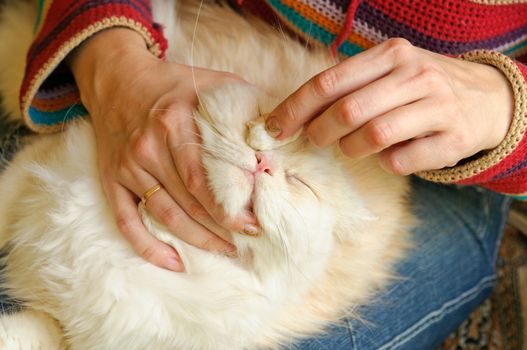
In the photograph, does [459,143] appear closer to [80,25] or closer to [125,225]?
[125,225]

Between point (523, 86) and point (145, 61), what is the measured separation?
59 centimetres

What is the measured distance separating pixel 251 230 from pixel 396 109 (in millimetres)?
265

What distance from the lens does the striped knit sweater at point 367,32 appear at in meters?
0.83

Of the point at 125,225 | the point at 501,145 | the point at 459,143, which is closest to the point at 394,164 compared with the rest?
the point at 459,143

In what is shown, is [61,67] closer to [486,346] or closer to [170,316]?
[170,316]

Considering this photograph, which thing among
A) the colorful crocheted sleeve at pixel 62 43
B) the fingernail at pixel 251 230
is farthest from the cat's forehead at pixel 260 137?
the colorful crocheted sleeve at pixel 62 43

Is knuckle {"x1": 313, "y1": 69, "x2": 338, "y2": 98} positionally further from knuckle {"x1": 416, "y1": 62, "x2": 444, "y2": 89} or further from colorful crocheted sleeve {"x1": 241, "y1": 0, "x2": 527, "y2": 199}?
colorful crocheted sleeve {"x1": 241, "y1": 0, "x2": 527, "y2": 199}

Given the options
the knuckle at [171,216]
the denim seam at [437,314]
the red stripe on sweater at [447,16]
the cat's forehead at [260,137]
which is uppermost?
the red stripe on sweater at [447,16]

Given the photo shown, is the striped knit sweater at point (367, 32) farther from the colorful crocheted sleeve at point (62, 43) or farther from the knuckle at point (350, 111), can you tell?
the knuckle at point (350, 111)

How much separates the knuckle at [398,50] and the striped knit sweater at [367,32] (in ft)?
0.68

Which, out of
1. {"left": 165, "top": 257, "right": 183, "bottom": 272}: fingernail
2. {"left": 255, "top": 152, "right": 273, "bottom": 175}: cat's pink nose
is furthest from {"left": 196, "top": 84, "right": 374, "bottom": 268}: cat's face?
{"left": 165, "top": 257, "right": 183, "bottom": 272}: fingernail

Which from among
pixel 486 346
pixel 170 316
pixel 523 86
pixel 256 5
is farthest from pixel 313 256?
pixel 486 346

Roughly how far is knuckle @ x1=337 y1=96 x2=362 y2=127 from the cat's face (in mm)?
128

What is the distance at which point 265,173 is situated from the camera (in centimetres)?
75
